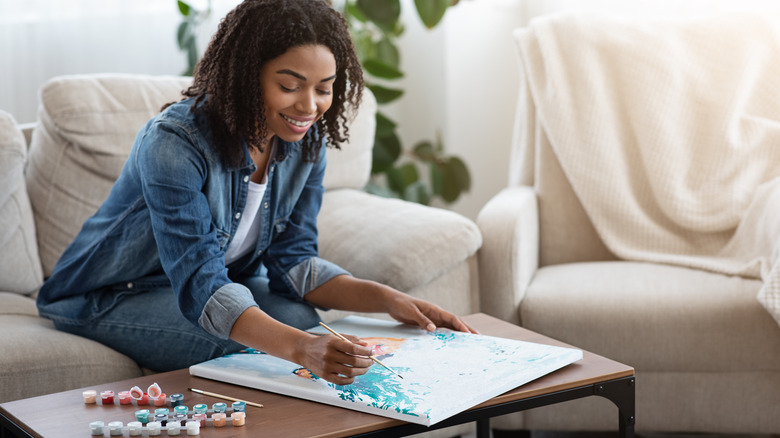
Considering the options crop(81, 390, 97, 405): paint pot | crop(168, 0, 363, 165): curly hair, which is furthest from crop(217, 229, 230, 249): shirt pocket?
crop(81, 390, 97, 405): paint pot

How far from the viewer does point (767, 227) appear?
1738 millimetres

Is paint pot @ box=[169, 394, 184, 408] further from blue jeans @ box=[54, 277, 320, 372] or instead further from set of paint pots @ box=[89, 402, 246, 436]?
blue jeans @ box=[54, 277, 320, 372]

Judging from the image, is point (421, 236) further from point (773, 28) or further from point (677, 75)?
point (773, 28)

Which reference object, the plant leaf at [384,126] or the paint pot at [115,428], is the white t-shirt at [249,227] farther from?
the plant leaf at [384,126]

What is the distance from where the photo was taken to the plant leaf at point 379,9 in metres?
2.44

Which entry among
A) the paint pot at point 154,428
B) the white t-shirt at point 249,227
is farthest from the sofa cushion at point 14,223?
the paint pot at point 154,428

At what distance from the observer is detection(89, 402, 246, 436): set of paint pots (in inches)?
34.8

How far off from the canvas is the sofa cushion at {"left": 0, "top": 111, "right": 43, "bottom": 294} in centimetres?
78

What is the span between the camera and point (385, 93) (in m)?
2.56

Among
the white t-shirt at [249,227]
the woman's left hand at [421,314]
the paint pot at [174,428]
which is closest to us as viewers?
the paint pot at [174,428]

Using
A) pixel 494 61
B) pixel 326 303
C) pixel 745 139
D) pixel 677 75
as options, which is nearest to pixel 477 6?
pixel 494 61

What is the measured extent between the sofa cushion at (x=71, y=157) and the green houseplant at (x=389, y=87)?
2.05ft

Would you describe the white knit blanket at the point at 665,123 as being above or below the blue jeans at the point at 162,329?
above

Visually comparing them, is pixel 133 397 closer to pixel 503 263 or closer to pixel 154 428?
pixel 154 428
